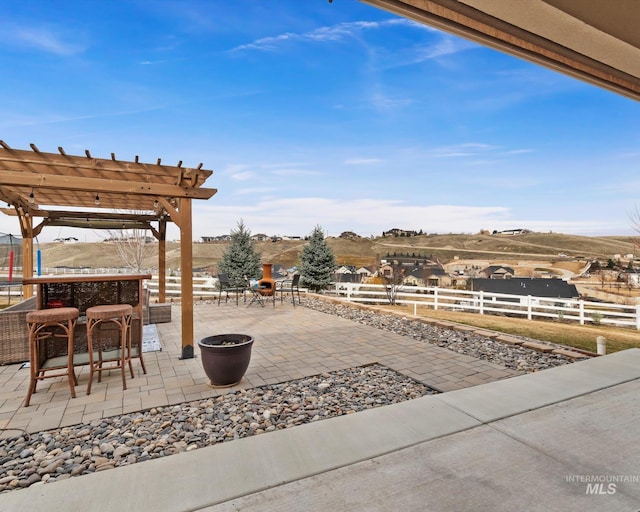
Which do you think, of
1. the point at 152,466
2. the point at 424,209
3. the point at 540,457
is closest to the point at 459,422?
the point at 540,457

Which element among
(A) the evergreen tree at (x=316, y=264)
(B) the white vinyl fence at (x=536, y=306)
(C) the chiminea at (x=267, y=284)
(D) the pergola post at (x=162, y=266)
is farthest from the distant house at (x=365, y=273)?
(D) the pergola post at (x=162, y=266)

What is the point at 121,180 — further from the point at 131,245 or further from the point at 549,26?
the point at 131,245

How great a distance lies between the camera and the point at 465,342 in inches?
191

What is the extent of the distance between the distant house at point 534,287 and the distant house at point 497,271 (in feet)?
16.7

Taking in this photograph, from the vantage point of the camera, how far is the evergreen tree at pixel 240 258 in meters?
14.0

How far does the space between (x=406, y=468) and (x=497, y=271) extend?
2813 centimetres

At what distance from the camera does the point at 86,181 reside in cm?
383

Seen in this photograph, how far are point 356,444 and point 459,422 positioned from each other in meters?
0.80

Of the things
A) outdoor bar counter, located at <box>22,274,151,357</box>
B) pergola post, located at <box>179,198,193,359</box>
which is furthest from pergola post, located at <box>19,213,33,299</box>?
pergola post, located at <box>179,198,193,359</box>

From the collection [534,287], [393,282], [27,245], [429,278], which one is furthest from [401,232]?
[27,245]

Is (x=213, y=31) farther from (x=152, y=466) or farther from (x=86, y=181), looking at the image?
(x=152, y=466)

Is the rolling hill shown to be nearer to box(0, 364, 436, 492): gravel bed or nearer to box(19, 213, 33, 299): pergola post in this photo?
box(19, 213, 33, 299): pergola post

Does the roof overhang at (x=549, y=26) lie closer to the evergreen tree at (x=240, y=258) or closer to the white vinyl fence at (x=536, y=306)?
the white vinyl fence at (x=536, y=306)

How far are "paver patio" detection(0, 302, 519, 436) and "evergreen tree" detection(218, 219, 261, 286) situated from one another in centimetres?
809
